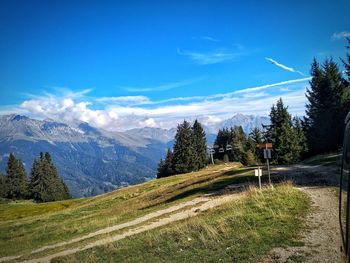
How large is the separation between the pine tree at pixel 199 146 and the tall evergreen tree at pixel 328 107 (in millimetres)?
42361

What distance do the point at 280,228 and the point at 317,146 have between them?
55.0m

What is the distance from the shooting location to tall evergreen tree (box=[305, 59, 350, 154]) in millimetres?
58500

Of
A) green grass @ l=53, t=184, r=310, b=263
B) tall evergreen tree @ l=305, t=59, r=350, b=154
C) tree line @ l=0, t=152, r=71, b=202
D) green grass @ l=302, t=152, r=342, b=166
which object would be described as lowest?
tree line @ l=0, t=152, r=71, b=202

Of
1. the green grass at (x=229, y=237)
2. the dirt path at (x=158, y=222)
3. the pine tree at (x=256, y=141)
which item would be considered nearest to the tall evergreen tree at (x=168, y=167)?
the pine tree at (x=256, y=141)

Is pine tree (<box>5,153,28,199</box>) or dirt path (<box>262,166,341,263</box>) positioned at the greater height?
dirt path (<box>262,166,341,263</box>)

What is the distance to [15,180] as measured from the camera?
119m

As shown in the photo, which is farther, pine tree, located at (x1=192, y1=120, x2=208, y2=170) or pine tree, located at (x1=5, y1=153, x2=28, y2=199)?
pine tree, located at (x1=5, y1=153, x2=28, y2=199)

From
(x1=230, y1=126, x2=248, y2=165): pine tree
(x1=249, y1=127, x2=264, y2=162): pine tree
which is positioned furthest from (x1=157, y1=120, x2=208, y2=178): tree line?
(x1=249, y1=127, x2=264, y2=162): pine tree

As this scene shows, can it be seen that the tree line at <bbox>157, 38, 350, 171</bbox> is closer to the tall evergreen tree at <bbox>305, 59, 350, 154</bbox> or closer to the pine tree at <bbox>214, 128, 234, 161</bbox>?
the tall evergreen tree at <bbox>305, 59, 350, 154</bbox>

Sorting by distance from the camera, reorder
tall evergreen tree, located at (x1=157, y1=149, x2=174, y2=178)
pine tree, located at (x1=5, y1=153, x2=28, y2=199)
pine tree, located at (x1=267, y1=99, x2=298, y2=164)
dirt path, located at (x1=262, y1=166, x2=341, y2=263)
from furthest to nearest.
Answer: pine tree, located at (x1=5, y1=153, x2=28, y2=199) → tall evergreen tree, located at (x1=157, y1=149, x2=174, y2=178) → pine tree, located at (x1=267, y1=99, x2=298, y2=164) → dirt path, located at (x1=262, y1=166, x2=341, y2=263)

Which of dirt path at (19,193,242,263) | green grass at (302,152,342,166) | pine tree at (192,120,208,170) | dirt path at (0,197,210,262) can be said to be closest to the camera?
dirt path at (19,193,242,263)

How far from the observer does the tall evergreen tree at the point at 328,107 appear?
58500mm

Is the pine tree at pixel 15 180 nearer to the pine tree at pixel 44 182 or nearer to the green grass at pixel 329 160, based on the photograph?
the pine tree at pixel 44 182

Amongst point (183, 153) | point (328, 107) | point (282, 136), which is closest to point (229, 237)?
point (328, 107)
